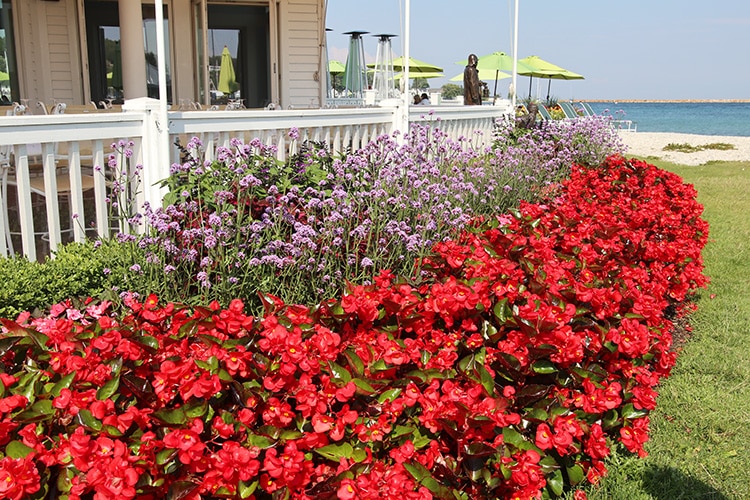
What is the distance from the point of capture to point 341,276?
3.50 metres

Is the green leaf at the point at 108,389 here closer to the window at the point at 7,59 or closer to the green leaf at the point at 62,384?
the green leaf at the point at 62,384

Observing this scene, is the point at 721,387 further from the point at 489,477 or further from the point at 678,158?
the point at 678,158

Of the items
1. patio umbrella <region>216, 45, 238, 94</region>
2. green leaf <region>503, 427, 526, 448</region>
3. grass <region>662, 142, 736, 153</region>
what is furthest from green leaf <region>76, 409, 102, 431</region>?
grass <region>662, 142, 736, 153</region>

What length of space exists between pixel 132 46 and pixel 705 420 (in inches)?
307

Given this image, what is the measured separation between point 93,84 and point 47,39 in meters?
0.85

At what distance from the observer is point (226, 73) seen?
1086 cm

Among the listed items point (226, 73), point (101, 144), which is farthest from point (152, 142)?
point (226, 73)

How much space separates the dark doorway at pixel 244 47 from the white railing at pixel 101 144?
185 inches

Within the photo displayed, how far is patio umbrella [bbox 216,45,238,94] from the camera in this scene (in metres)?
10.8

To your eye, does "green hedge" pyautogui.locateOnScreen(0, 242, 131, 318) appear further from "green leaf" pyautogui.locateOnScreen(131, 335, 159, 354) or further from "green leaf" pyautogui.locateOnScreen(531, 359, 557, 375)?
"green leaf" pyautogui.locateOnScreen(531, 359, 557, 375)

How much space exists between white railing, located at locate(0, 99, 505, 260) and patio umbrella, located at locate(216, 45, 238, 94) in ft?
15.1

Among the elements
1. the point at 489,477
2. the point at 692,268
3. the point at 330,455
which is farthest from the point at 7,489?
the point at 692,268

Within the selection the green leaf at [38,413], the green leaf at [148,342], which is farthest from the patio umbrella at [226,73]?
the green leaf at [38,413]

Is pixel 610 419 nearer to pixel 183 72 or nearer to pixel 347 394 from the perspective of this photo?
pixel 347 394
